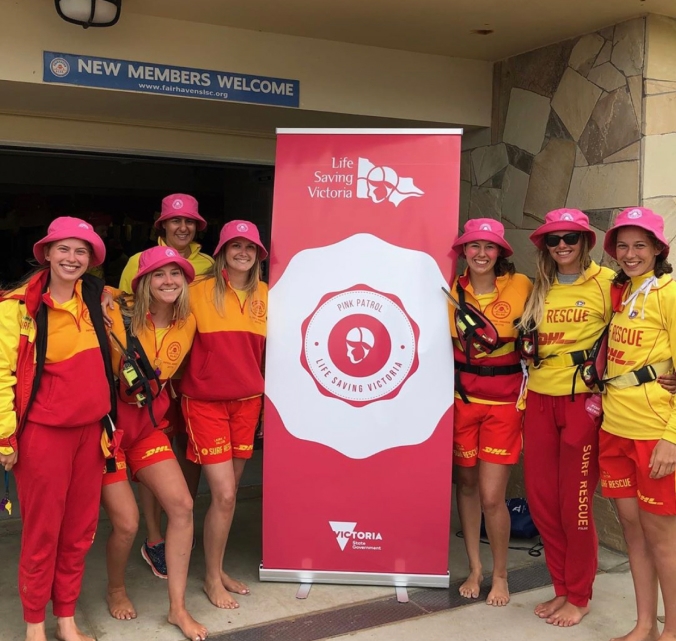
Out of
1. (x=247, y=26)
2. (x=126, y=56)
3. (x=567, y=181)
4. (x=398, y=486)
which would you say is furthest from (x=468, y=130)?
(x=398, y=486)

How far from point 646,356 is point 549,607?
122cm

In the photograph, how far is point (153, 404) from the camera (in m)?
2.89

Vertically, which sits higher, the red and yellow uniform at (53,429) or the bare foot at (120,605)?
the red and yellow uniform at (53,429)

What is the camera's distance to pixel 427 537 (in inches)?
132

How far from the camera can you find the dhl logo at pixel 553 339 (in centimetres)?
295

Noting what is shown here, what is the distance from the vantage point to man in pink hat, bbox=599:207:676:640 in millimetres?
2617

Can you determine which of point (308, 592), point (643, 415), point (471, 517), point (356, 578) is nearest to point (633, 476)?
point (643, 415)

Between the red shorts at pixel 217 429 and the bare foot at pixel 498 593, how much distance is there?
1250 millimetres

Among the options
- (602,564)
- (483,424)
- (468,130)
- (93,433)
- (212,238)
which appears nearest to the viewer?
(93,433)

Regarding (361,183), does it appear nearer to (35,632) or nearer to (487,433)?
(487,433)

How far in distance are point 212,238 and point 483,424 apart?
12.5 ft

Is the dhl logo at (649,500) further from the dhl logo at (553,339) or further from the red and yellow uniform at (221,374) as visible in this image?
the red and yellow uniform at (221,374)

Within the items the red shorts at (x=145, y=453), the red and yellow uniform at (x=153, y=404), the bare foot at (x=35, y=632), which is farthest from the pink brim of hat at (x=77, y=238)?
the bare foot at (x=35, y=632)

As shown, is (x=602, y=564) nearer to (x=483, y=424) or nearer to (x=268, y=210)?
(x=483, y=424)
